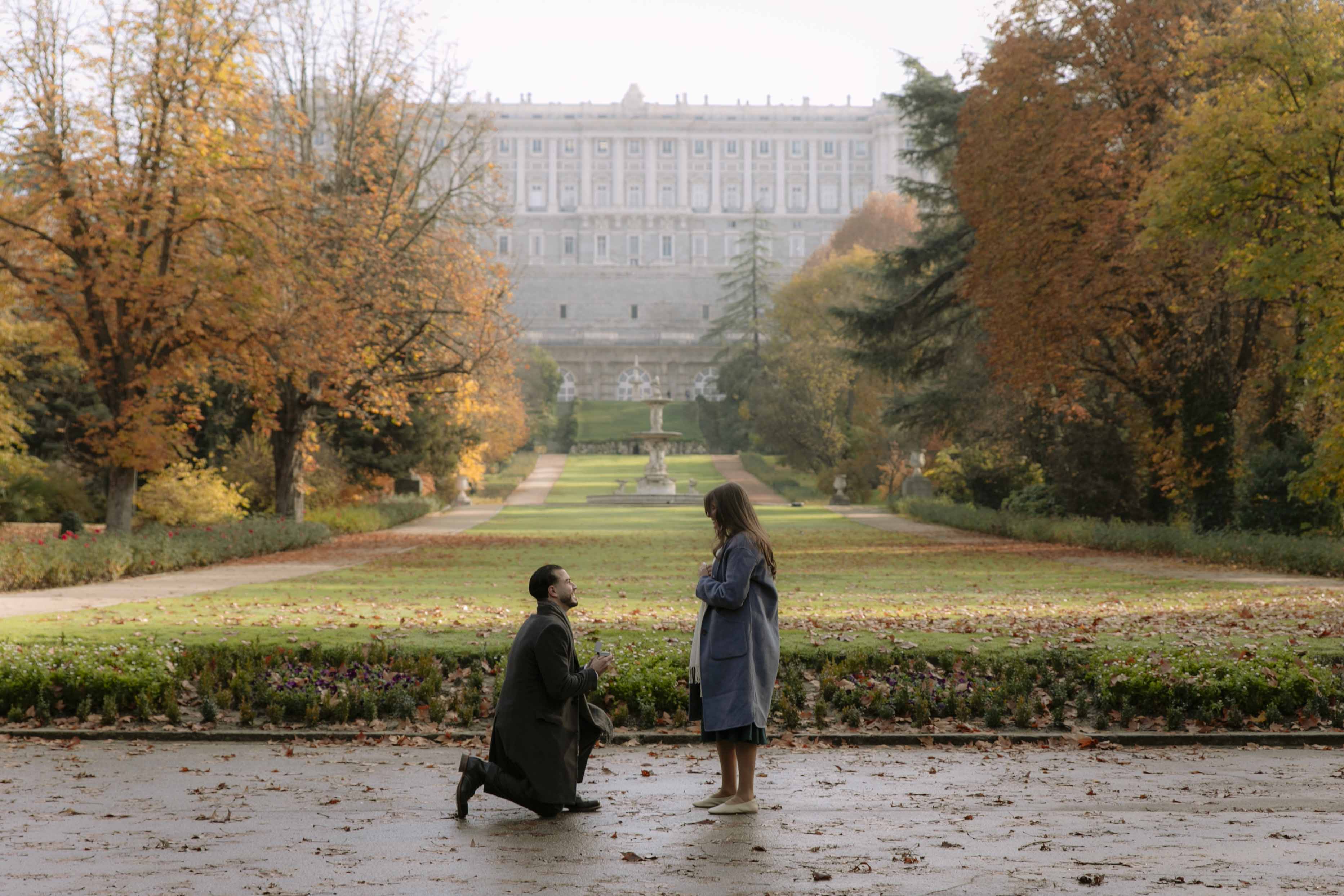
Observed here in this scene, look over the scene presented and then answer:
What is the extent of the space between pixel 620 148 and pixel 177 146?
4085 inches

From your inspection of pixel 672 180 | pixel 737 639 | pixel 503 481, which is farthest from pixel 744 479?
pixel 672 180

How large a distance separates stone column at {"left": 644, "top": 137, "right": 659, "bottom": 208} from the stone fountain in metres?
68.7

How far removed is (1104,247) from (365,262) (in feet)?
44.4

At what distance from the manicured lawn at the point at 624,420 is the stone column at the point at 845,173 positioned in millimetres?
40540

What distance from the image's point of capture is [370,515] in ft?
101

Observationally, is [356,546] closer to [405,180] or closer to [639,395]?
[405,180]

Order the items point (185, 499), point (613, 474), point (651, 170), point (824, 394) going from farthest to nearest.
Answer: point (651, 170) < point (613, 474) < point (824, 394) < point (185, 499)

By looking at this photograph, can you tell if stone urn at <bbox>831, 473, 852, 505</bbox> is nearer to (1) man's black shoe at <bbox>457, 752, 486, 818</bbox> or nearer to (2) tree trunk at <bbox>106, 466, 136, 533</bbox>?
(2) tree trunk at <bbox>106, 466, 136, 533</bbox>

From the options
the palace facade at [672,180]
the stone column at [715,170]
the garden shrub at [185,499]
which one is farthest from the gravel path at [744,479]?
the stone column at [715,170]

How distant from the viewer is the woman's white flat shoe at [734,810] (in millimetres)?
6142

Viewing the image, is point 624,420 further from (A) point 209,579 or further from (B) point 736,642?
(B) point 736,642

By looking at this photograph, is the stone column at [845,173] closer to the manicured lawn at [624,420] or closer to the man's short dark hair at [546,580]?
the manicured lawn at [624,420]

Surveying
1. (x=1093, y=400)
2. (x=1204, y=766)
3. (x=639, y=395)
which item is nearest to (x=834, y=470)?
(x=1093, y=400)

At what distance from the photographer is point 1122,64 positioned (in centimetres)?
2245
